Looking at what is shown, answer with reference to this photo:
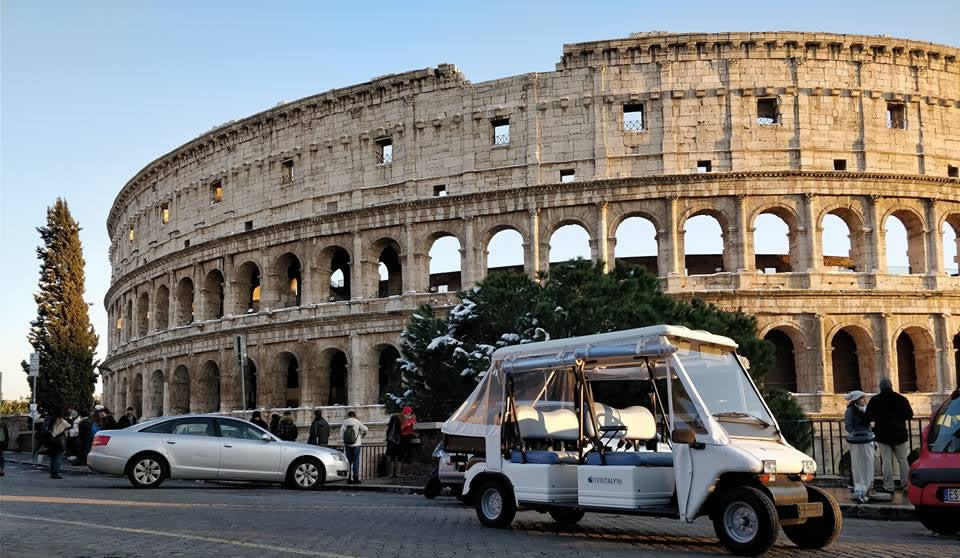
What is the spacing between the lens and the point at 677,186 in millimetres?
32344

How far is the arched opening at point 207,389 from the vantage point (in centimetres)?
4175

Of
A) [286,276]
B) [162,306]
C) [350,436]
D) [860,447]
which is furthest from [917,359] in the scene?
[162,306]

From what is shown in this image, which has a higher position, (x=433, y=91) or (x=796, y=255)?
(x=433, y=91)

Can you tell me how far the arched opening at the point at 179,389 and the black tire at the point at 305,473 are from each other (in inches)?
1052

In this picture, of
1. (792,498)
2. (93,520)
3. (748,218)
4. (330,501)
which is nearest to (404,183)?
(748,218)

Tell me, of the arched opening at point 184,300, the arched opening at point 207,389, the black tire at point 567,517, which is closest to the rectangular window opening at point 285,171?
the arched opening at point 184,300

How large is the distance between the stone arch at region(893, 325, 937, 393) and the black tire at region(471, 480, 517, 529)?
79.8 ft

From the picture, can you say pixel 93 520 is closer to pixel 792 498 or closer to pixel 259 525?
pixel 259 525

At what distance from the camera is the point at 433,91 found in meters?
35.5

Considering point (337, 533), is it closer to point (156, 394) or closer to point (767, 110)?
point (767, 110)

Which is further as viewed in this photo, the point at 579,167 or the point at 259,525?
the point at 579,167

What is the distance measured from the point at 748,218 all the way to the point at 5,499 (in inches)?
952

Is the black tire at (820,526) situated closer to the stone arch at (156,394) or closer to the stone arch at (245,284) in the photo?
the stone arch at (245,284)

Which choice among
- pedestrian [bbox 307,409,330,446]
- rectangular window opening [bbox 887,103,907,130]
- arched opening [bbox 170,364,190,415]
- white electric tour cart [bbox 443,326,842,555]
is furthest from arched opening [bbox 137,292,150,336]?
white electric tour cart [bbox 443,326,842,555]
